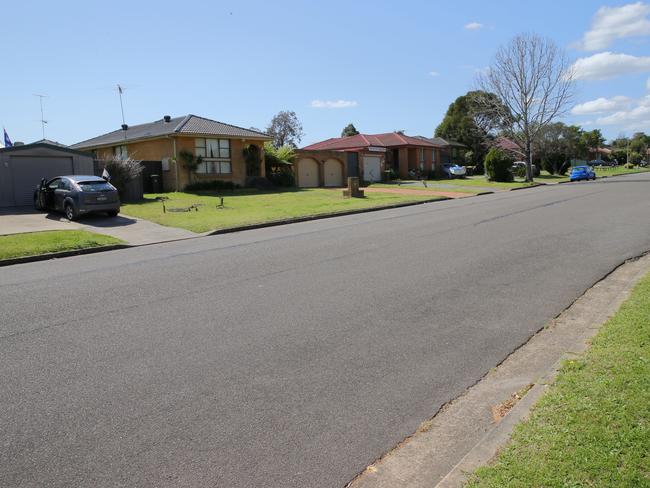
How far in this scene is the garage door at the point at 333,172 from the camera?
4053 cm

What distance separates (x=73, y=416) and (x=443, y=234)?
36.1 feet

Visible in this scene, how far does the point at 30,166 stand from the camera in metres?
23.2

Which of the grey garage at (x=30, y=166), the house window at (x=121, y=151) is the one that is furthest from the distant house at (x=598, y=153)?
the grey garage at (x=30, y=166)

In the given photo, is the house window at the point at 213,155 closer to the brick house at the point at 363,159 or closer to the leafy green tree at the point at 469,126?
the brick house at the point at 363,159

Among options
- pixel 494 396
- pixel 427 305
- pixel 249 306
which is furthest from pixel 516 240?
pixel 494 396

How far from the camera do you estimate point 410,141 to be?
51.7 metres

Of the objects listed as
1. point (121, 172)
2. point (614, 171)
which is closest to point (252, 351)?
point (121, 172)

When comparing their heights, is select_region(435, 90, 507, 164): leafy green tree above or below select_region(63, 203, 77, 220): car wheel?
above

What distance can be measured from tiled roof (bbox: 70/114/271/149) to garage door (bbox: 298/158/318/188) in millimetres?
4308

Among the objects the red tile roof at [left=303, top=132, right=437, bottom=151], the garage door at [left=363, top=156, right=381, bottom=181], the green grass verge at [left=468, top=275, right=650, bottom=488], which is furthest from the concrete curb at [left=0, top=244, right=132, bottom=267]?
the red tile roof at [left=303, top=132, right=437, bottom=151]

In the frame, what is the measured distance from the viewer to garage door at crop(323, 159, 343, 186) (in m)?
40.5

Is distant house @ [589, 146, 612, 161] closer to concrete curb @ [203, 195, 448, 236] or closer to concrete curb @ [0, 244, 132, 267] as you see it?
concrete curb @ [203, 195, 448, 236]

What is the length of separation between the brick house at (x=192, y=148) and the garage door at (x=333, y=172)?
21.7ft

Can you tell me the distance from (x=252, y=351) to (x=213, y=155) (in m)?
28.5
